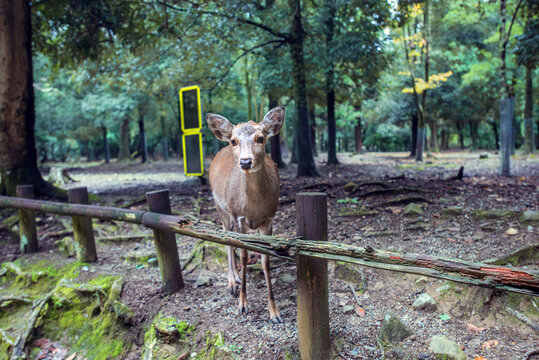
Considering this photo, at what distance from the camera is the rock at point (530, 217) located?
4.16 meters

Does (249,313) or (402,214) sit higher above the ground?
(402,214)

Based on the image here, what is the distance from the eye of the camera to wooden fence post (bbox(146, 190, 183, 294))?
151 inches

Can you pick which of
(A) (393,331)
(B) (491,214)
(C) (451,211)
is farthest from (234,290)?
(B) (491,214)

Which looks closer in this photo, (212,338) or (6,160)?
(212,338)

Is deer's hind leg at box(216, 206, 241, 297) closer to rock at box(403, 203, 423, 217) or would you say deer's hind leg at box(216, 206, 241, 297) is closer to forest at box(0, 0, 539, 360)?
forest at box(0, 0, 539, 360)

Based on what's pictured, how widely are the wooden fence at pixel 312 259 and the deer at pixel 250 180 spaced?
1.36 ft

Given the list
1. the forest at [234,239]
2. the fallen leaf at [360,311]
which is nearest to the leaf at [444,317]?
the forest at [234,239]

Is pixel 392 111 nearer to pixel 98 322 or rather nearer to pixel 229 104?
pixel 229 104

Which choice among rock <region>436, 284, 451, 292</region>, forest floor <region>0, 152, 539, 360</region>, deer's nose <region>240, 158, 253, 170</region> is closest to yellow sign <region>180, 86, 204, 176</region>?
forest floor <region>0, 152, 539, 360</region>

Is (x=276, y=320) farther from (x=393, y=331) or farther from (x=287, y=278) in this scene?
(x=393, y=331)

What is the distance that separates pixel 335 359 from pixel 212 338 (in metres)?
1.06

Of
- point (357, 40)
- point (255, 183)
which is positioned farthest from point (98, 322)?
point (357, 40)

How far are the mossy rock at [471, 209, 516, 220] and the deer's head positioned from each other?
122 inches

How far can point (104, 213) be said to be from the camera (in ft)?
13.3
